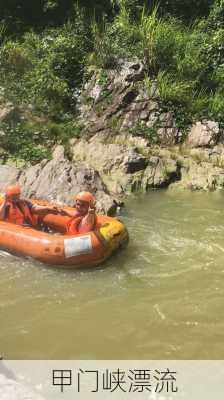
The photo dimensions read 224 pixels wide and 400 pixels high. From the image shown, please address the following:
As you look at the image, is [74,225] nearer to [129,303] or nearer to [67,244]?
[67,244]

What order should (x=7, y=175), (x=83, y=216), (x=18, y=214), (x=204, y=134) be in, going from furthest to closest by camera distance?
1. (x=204, y=134)
2. (x=7, y=175)
3. (x=18, y=214)
4. (x=83, y=216)

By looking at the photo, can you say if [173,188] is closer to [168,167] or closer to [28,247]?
[168,167]

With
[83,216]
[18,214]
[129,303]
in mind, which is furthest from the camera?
[18,214]

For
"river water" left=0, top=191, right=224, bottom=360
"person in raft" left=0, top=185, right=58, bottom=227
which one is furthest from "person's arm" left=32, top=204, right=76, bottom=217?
"river water" left=0, top=191, right=224, bottom=360

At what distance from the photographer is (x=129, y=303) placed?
5.35 m

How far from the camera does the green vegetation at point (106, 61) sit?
444 inches

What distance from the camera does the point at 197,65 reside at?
467 inches

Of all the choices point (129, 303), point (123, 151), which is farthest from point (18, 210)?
point (123, 151)

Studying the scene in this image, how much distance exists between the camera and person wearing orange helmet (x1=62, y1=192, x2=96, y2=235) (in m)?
6.42

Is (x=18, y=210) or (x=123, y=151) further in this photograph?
(x=123, y=151)

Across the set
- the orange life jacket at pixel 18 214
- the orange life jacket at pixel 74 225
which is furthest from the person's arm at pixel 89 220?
the orange life jacket at pixel 18 214

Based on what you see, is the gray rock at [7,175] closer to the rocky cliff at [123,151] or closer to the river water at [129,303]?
the rocky cliff at [123,151]

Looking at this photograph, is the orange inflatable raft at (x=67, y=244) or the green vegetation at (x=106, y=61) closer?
the orange inflatable raft at (x=67, y=244)

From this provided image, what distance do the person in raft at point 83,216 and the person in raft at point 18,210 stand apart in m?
0.47
